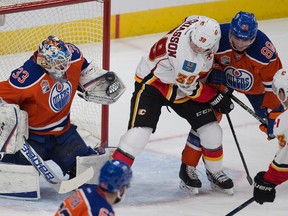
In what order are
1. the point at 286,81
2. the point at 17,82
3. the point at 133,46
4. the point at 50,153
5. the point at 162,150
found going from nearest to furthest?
the point at 286,81
the point at 17,82
the point at 50,153
the point at 162,150
the point at 133,46

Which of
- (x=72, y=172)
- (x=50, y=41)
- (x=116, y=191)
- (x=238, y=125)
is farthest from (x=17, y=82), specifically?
(x=238, y=125)

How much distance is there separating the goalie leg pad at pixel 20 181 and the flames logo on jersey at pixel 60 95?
1.04 feet

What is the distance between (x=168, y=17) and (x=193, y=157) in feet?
9.07

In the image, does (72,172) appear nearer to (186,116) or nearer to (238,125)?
(186,116)

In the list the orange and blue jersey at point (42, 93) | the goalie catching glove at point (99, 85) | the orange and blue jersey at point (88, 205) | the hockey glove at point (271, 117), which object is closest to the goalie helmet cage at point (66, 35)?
the goalie catching glove at point (99, 85)

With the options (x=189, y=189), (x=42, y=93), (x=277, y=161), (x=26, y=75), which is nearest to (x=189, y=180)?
(x=189, y=189)

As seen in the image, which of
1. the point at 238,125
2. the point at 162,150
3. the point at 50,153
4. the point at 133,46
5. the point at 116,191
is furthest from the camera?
the point at 133,46

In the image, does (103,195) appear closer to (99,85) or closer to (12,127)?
(12,127)

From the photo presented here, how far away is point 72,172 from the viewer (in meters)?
5.18

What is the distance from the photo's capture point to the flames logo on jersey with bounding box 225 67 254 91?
5137mm

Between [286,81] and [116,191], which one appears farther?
[286,81]

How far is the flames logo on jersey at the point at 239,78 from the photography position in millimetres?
5137

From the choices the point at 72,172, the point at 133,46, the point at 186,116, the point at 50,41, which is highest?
the point at 50,41

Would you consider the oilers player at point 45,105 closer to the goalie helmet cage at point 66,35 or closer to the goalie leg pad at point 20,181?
the goalie leg pad at point 20,181
